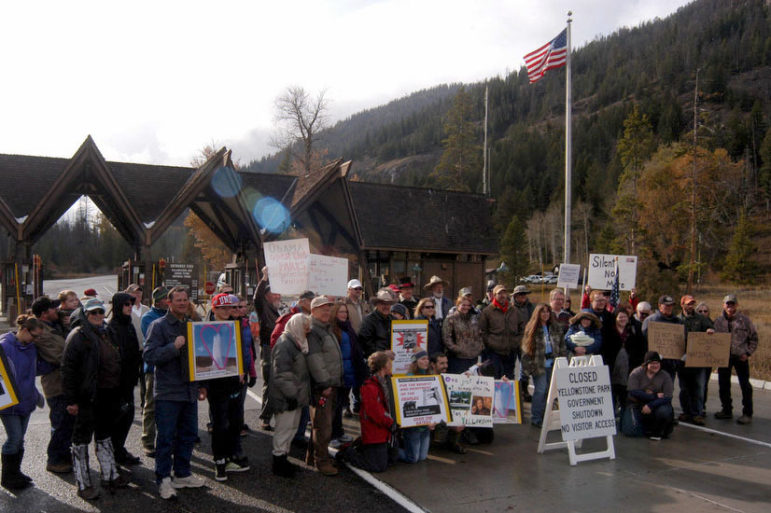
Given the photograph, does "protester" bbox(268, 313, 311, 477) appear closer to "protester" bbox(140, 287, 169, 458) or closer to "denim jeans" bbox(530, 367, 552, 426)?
"protester" bbox(140, 287, 169, 458)

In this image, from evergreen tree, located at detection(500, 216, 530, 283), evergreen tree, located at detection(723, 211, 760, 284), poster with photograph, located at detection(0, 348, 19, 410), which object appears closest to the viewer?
poster with photograph, located at detection(0, 348, 19, 410)

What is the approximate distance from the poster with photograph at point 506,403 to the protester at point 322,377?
2.22m

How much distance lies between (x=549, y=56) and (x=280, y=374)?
1788 centimetres

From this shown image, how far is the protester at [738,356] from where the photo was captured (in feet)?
29.0

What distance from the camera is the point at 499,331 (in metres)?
8.58

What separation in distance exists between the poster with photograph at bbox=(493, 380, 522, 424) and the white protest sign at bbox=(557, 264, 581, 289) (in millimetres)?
Result: 5973

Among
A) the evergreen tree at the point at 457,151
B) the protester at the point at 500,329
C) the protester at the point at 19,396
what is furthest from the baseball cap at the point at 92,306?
the evergreen tree at the point at 457,151

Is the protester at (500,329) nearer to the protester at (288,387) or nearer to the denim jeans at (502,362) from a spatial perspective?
the denim jeans at (502,362)

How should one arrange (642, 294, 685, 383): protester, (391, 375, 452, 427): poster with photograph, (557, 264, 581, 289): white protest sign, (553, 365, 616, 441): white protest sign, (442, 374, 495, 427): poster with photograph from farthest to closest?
(557, 264, 581, 289): white protest sign, (642, 294, 685, 383): protester, (442, 374, 495, 427): poster with photograph, (553, 365, 616, 441): white protest sign, (391, 375, 452, 427): poster with photograph

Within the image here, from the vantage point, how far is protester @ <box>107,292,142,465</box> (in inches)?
235

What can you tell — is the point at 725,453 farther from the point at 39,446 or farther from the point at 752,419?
the point at 39,446

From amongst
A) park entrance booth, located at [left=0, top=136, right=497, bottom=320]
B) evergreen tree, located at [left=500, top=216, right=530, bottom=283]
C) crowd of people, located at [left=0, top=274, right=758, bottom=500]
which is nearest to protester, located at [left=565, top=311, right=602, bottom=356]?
crowd of people, located at [left=0, top=274, right=758, bottom=500]

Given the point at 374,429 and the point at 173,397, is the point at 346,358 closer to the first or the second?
Answer: the point at 374,429

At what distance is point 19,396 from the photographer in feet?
18.0
